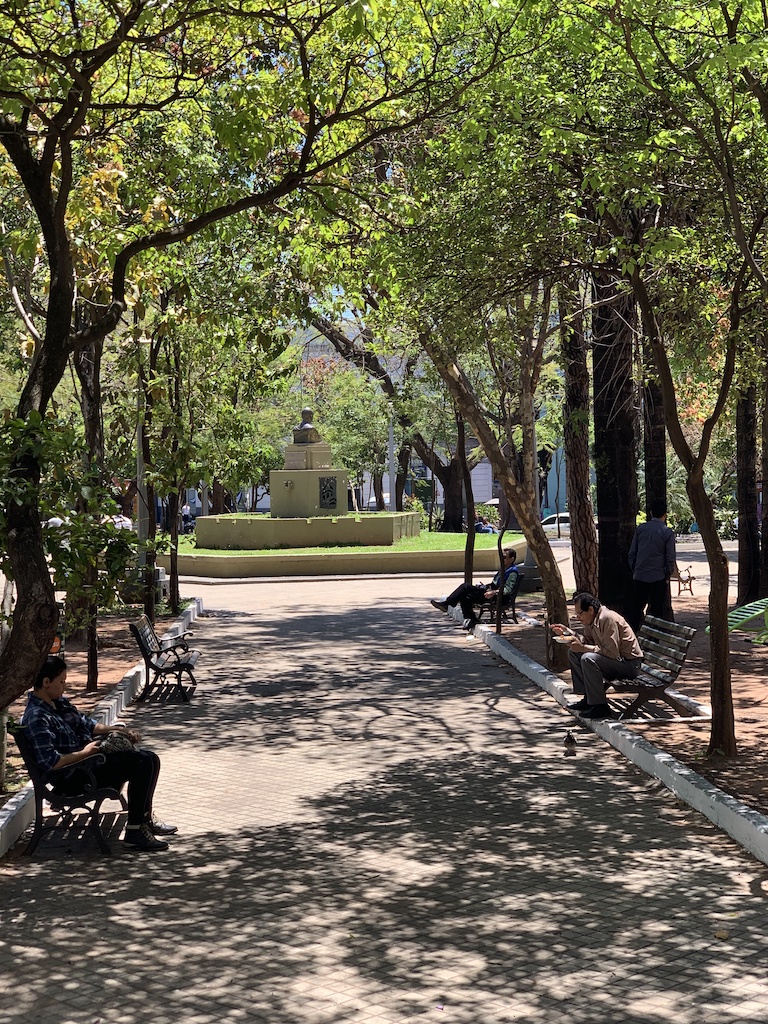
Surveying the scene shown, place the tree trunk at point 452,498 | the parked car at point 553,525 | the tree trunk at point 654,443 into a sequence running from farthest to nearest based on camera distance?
the parked car at point 553,525 → the tree trunk at point 452,498 → the tree trunk at point 654,443

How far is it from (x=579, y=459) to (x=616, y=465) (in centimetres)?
204

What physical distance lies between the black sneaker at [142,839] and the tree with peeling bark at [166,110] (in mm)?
1372

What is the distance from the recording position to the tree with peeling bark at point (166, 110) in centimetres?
797

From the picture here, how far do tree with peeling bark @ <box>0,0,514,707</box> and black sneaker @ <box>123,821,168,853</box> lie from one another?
1.37 meters

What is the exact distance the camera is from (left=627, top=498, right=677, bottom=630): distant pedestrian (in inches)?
623

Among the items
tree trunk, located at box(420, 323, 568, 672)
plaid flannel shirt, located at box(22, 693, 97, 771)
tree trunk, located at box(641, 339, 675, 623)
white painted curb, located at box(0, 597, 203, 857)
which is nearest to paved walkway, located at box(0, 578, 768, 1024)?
white painted curb, located at box(0, 597, 203, 857)

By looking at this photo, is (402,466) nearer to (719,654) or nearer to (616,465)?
(616,465)

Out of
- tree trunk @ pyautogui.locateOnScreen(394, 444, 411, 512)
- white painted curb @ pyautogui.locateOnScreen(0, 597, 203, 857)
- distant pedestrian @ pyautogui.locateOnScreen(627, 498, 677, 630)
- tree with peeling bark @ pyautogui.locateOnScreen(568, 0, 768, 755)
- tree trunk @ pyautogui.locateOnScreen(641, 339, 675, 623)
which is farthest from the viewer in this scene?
tree trunk @ pyautogui.locateOnScreen(394, 444, 411, 512)

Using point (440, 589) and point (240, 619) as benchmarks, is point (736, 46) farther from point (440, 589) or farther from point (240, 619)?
point (440, 589)

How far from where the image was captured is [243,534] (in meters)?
37.3

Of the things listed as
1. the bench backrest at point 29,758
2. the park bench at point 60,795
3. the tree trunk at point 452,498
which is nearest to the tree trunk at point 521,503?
the park bench at point 60,795

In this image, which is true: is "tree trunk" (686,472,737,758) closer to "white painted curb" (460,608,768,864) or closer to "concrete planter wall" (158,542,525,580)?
"white painted curb" (460,608,768,864)

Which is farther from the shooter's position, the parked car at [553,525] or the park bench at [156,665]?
the parked car at [553,525]

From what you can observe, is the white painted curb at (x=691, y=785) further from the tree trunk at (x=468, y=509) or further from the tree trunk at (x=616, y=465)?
the tree trunk at (x=468, y=509)
